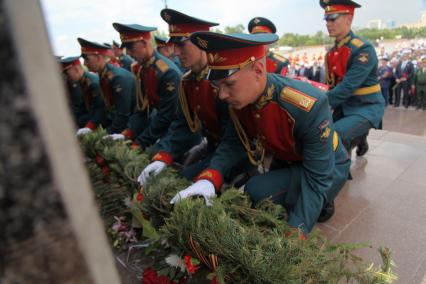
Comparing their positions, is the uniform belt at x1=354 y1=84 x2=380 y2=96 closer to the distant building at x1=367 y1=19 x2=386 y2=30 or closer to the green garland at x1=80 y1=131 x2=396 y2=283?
the green garland at x1=80 y1=131 x2=396 y2=283

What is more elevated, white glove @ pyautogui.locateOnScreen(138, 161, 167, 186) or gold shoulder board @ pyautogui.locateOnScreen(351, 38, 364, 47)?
gold shoulder board @ pyautogui.locateOnScreen(351, 38, 364, 47)

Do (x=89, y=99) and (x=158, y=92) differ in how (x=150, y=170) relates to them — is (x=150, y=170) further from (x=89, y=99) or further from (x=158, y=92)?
(x=89, y=99)

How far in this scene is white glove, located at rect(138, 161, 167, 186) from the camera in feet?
7.77

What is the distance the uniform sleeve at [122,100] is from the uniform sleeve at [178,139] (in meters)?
1.42

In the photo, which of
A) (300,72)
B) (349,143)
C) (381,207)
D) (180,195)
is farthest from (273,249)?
(300,72)

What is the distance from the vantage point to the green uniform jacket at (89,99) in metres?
5.12

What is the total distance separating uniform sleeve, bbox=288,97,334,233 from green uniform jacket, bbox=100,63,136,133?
3.01 meters

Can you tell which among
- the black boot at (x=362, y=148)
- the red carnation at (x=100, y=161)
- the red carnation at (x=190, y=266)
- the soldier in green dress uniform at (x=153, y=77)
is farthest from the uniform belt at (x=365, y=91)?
the red carnation at (x=190, y=266)

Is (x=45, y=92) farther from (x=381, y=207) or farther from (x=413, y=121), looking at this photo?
(x=413, y=121)

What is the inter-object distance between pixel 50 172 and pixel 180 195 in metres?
1.55

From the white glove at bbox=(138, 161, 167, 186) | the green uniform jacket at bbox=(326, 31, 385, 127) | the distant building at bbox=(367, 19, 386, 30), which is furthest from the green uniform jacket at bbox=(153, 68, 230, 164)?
the distant building at bbox=(367, 19, 386, 30)

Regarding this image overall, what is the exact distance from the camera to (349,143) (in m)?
3.81

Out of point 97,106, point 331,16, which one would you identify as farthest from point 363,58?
point 97,106

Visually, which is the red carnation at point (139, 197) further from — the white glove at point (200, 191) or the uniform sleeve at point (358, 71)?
the uniform sleeve at point (358, 71)
